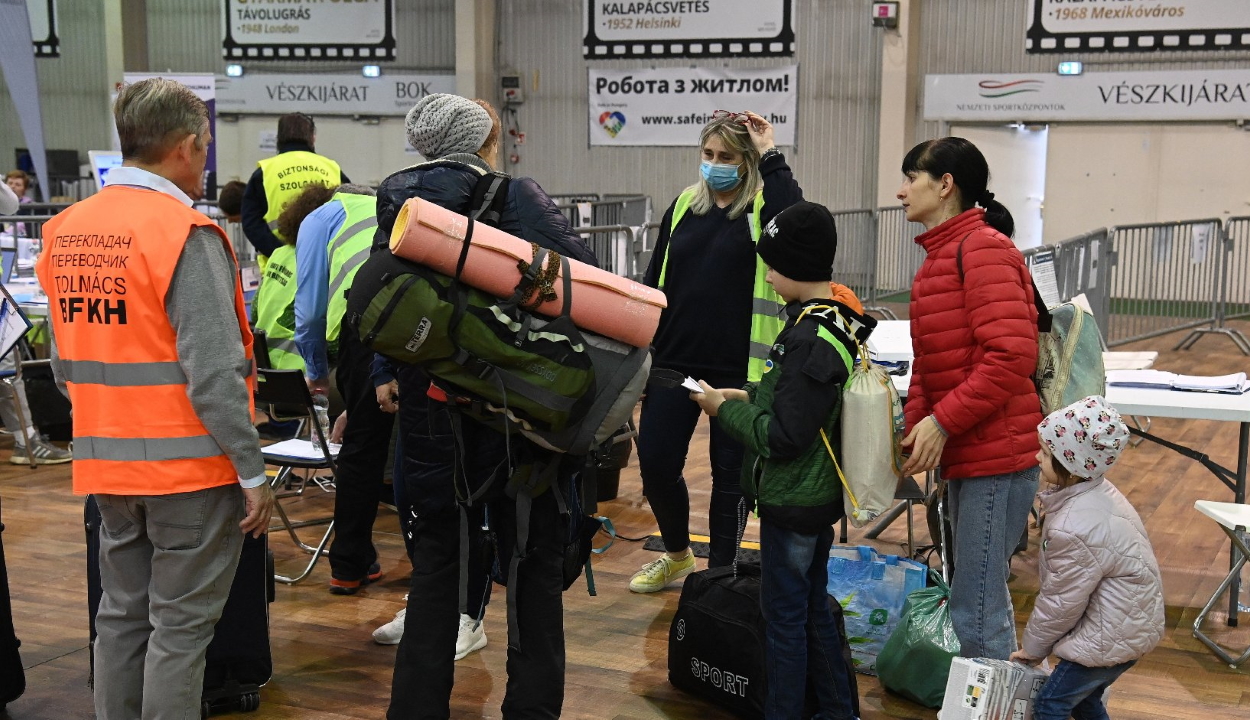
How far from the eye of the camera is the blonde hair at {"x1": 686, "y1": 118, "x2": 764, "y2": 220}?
381cm

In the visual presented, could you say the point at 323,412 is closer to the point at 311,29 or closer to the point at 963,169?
the point at 963,169

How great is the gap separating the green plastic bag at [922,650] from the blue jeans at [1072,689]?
1.57 feet

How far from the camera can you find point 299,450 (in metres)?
4.56

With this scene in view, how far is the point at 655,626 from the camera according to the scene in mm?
4105

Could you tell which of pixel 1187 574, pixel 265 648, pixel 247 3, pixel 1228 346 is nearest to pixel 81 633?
pixel 265 648

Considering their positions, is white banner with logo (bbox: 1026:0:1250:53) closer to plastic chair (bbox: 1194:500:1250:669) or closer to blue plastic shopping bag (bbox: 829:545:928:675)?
plastic chair (bbox: 1194:500:1250:669)

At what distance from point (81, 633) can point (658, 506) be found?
1.99 metres

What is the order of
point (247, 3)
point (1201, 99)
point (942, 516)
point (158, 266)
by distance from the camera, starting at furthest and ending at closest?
point (247, 3), point (1201, 99), point (942, 516), point (158, 266)

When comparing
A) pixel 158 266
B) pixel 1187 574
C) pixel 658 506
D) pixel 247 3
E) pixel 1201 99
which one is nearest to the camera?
pixel 158 266

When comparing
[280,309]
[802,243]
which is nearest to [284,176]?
[280,309]

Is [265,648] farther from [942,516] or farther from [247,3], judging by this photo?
[247,3]

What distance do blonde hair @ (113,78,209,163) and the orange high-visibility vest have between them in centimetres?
10

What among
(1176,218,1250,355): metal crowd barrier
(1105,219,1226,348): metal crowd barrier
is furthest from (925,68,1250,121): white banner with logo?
(1105,219,1226,348): metal crowd barrier

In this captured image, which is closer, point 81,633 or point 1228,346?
point 81,633
